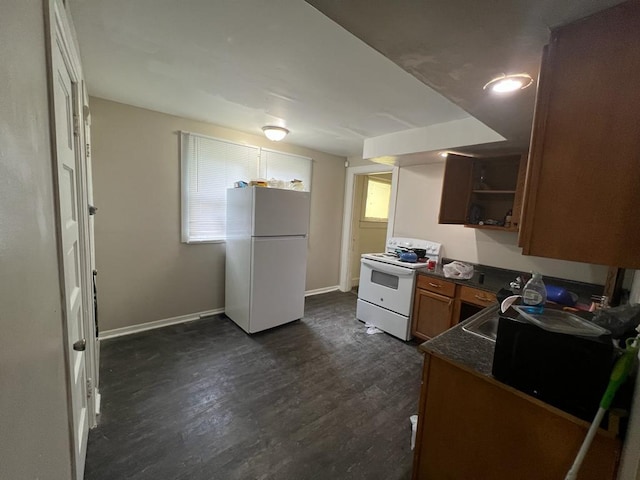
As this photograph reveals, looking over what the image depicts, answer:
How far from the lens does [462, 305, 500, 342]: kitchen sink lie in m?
1.53

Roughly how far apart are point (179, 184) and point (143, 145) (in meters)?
0.47

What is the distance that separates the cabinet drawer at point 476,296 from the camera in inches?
91.2

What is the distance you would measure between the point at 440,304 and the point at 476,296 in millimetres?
360

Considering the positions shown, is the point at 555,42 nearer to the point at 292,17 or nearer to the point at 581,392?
the point at 292,17

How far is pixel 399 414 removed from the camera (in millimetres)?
1917

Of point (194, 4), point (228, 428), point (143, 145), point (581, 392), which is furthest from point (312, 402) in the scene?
point (143, 145)

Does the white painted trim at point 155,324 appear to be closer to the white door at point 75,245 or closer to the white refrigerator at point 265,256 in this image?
the white refrigerator at point 265,256

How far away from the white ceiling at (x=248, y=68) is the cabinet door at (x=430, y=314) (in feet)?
4.93

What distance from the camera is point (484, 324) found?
1.64 m

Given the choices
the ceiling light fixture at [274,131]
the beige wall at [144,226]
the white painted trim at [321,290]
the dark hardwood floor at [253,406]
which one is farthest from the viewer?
the white painted trim at [321,290]

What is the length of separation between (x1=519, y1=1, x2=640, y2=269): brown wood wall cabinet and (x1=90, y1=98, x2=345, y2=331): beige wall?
10.0 feet

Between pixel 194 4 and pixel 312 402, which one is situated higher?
pixel 194 4

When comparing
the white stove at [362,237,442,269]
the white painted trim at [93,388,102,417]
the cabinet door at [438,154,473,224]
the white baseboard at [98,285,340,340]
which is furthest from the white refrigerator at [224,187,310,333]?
the cabinet door at [438,154,473,224]

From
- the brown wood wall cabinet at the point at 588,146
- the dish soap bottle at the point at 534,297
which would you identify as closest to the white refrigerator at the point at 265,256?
the dish soap bottle at the point at 534,297
